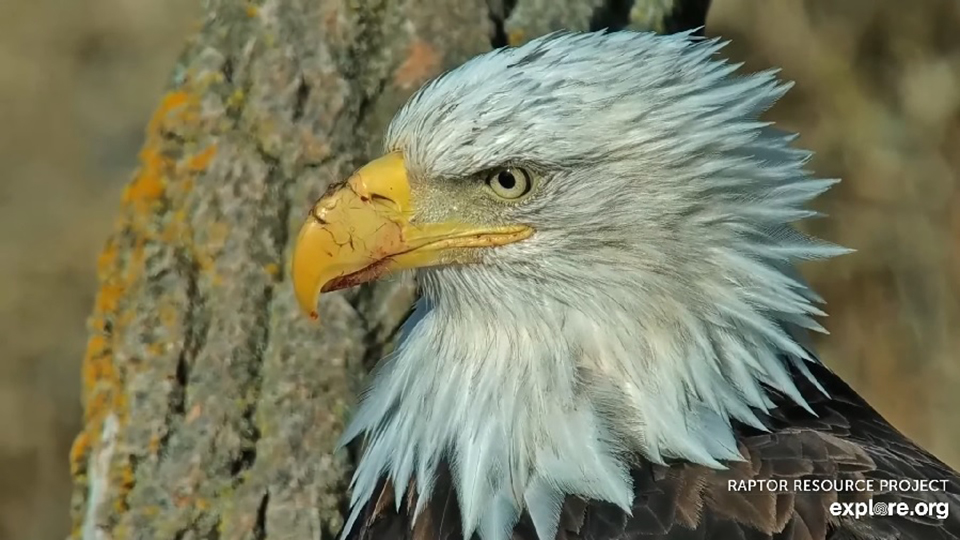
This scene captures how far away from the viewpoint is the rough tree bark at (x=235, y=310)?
291 centimetres

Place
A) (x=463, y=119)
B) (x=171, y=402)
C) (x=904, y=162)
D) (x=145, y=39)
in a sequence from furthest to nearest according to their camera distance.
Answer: (x=145, y=39)
(x=904, y=162)
(x=171, y=402)
(x=463, y=119)

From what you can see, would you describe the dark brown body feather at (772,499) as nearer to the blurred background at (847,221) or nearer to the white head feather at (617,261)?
the white head feather at (617,261)

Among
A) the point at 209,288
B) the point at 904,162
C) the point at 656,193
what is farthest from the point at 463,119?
the point at 904,162

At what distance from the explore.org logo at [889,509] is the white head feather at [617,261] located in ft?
0.77

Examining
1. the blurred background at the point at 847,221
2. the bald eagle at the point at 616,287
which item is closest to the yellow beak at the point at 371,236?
the bald eagle at the point at 616,287

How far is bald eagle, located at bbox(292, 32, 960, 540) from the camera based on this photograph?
2.25 meters

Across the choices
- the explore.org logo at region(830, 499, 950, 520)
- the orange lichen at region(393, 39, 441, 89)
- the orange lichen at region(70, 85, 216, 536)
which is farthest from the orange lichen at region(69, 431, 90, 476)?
the explore.org logo at region(830, 499, 950, 520)

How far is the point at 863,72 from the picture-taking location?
5.97m

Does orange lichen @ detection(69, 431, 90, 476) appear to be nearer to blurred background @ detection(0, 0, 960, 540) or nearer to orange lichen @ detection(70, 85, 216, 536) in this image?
orange lichen @ detection(70, 85, 216, 536)

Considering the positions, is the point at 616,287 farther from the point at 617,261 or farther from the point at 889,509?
the point at 889,509

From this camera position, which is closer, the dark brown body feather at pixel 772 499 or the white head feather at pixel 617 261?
the dark brown body feather at pixel 772 499

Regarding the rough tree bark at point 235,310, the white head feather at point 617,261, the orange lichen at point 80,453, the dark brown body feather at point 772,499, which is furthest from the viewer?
the orange lichen at point 80,453

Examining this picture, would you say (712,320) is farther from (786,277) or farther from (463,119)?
(463,119)

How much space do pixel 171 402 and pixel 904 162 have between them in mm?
4292
